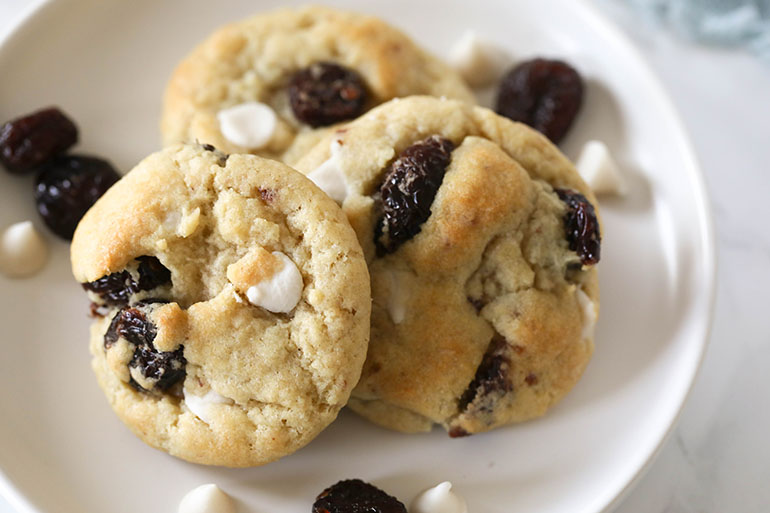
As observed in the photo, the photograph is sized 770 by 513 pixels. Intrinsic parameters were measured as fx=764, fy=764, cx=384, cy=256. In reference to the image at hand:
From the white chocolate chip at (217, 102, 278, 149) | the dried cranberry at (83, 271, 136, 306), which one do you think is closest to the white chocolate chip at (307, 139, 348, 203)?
the white chocolate chip at (217, 102, 278, 149)

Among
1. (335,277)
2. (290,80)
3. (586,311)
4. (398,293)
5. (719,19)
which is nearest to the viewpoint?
(335,277)

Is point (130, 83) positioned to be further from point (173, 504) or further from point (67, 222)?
point (173, 504)

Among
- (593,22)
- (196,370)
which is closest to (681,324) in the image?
(593,22)

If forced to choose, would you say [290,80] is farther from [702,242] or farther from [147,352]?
[702,242]

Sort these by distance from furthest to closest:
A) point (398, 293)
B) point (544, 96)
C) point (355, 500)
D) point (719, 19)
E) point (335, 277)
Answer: point (719, 19)
point (544, 96)
point (398, 293)
point (355, 500)
point (335, 277)

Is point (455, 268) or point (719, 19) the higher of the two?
point (455, 268)

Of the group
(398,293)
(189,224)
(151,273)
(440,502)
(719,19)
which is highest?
(189,224)

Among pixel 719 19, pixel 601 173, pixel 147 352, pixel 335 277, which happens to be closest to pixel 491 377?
pixel 335 277
